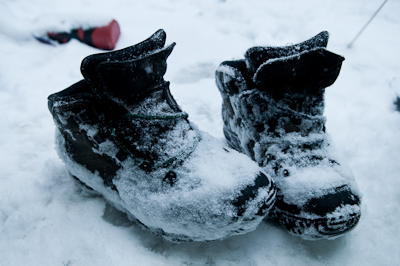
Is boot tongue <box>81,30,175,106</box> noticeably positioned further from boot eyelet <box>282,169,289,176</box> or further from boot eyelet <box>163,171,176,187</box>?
boot eyelet <box>282,169,289,176</box>

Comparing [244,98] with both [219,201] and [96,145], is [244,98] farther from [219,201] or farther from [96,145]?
[96,145]

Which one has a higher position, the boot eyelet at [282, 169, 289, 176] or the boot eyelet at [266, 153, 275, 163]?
the boot eyelet at [282, 169, 289, 176]

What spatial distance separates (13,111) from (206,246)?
1.16 m

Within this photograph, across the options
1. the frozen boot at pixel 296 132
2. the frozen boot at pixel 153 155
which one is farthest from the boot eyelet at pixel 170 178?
the frozen boot at pixel 296 132

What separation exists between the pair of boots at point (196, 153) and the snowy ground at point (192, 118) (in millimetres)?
89

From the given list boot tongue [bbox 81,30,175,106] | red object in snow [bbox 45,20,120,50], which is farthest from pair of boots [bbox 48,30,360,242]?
red object in snow [bbox 45,20,120,50]

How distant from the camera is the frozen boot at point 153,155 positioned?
0.74 m

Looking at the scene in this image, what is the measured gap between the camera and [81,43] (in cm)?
192

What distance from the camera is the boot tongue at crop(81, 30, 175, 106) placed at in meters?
0.70

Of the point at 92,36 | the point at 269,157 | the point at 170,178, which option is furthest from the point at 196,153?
the point at 92,36

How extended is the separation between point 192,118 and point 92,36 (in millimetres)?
982

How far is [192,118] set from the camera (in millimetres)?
1474

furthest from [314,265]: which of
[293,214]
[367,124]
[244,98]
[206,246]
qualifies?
[367,124]

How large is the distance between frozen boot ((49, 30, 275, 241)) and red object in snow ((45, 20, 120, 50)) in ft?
4.12
